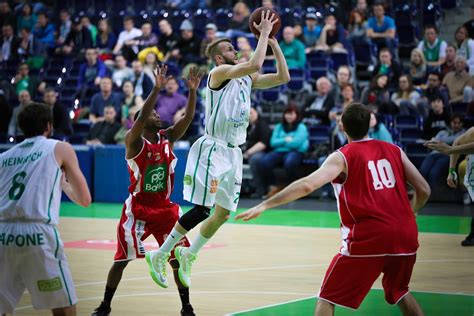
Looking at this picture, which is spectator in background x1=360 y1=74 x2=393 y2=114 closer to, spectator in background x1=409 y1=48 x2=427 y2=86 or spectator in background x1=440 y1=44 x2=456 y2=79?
spectator in background x1=409 y1=48 x2=427 y2=86

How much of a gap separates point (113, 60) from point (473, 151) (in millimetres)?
12416

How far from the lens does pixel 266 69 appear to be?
55.6 ft

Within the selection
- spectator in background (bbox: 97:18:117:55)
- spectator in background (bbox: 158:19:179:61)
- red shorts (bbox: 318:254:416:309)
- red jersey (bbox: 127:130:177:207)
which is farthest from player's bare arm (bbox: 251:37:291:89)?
spectator in background (bbox: 97:18:117:55)

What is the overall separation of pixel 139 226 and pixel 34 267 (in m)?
2.09

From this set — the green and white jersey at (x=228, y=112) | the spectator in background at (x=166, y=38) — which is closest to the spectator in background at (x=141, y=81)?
the spectator in background at (x=166, y=38)

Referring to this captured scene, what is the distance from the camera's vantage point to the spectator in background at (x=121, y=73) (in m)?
17.8

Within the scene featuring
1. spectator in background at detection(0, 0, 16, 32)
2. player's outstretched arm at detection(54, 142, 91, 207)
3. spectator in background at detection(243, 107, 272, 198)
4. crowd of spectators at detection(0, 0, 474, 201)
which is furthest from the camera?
spectator in background at detection(0, 0, 16, 32)

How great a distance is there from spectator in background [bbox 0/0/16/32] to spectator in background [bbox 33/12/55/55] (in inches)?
32.6

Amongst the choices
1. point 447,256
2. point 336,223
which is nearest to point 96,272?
point 447,256

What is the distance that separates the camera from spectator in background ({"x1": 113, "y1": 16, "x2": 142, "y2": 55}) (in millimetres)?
18922

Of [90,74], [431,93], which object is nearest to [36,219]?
[431,93]

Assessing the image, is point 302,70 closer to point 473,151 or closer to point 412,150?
point 412,150

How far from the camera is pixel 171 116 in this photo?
16.2 m

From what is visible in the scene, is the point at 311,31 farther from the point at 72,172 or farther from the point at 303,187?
the point at 72,172
